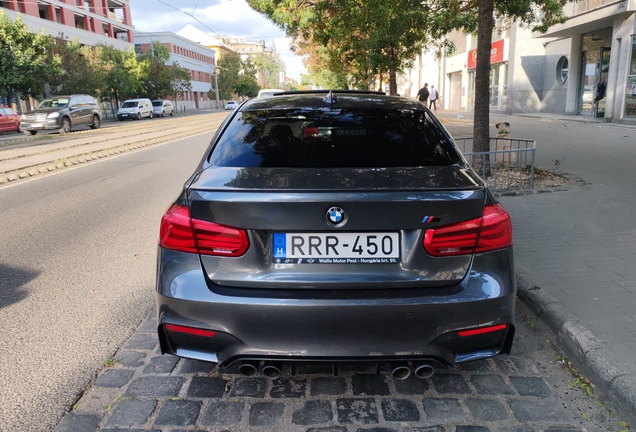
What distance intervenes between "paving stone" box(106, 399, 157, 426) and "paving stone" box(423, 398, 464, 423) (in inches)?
56.9

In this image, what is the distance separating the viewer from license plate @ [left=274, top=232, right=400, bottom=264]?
2344mm

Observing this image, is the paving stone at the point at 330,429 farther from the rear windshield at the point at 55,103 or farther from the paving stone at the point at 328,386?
the rear windshield at the point at 55,103

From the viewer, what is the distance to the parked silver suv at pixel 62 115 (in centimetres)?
2547

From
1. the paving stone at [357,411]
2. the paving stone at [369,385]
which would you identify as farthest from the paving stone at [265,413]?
the paving stone at [369,385]

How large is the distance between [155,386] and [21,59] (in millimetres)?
34178

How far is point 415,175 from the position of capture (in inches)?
99.9

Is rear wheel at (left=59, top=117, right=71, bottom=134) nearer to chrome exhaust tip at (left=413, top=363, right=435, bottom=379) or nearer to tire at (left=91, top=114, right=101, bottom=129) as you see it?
tire at (left=91, top=114, right=101, bottom=129)

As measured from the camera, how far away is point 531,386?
2.88 m

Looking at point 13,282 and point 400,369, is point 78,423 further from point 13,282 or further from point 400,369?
point 13,282

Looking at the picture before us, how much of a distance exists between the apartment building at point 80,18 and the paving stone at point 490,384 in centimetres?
4594

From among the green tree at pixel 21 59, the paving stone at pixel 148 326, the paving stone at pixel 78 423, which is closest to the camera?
the paving stone at pixel 78 423

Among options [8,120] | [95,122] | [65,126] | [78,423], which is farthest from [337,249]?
[95,122]

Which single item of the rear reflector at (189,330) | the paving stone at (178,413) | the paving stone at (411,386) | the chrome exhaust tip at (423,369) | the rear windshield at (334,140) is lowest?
the paving stone at (411,386)

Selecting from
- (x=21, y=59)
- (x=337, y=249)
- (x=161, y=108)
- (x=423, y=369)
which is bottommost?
(x=423, y=369)
